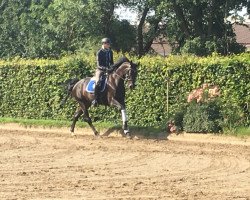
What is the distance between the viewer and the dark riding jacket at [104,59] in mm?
21078

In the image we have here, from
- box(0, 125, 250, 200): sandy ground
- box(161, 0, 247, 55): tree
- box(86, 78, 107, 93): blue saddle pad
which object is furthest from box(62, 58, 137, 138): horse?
box(161, 0, 247, 55): tree

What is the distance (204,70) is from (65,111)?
7.16 meters

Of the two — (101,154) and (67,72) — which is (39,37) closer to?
(67,72)

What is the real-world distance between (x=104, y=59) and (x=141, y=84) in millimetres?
2886

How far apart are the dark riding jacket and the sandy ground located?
93.4 inches

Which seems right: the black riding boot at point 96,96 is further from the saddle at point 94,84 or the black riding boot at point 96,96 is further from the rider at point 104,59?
the rider at point 104,59

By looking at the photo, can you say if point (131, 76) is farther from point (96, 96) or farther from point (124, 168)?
point (124, 168)

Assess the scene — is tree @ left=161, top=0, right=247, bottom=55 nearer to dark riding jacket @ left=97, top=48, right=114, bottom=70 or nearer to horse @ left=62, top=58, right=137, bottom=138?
horse @ left=62, top=58, right=137, bottom=138

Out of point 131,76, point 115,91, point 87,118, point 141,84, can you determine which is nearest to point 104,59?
point 115,91

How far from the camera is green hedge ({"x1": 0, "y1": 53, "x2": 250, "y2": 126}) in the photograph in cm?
2105

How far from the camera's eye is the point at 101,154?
55.4 ft

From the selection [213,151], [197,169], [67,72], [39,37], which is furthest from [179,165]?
[39,37]

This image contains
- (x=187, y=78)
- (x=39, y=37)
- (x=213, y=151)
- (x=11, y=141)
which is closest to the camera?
(x=213, y=151)

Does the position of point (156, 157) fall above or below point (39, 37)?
below
